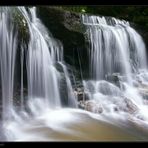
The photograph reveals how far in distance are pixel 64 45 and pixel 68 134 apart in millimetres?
717

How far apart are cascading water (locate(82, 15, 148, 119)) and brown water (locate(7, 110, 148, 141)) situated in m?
0.14

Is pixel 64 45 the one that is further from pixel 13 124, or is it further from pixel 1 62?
pixel 13 124

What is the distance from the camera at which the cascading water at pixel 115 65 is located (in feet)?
7.78

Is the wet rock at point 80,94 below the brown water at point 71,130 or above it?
above

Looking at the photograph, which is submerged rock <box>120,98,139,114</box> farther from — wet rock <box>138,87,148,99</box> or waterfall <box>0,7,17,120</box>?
waterfall <box>0,7,17,120</box>

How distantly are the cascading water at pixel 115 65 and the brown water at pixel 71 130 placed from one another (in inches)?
5.4

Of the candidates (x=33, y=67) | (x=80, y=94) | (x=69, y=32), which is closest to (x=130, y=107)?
(x=80, y=94)

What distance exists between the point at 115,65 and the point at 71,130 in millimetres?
630

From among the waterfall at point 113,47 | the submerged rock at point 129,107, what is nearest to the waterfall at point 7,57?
the waterfall at point 113,47

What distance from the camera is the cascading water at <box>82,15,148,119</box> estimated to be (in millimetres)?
2371

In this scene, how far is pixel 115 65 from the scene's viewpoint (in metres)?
2.53

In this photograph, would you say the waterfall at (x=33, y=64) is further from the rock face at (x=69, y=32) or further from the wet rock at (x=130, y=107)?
the wet rock at (x=130, y=107)

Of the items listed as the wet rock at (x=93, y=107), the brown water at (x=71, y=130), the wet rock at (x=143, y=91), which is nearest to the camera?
the brown water at (x=71, y=130)

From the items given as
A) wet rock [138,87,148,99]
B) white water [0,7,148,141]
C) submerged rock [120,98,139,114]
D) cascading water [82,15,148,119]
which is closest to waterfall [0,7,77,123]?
white water [0,7,148,141]
